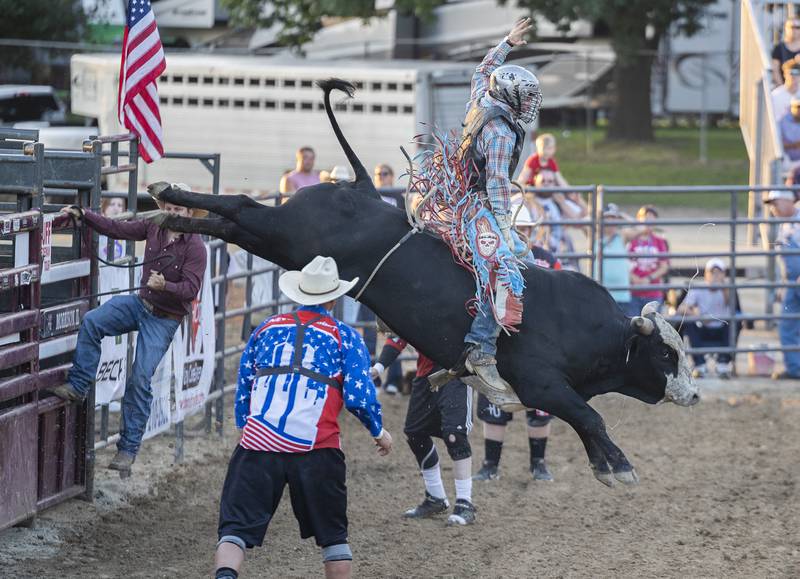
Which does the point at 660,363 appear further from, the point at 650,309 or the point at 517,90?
the point at 517,90

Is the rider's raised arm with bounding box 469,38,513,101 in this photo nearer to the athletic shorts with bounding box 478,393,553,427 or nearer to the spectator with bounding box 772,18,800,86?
the athletic shorts with bounding box 478,393,553,427

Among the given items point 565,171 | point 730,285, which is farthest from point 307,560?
point 565,171

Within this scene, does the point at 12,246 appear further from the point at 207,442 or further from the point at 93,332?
the point at 207,442

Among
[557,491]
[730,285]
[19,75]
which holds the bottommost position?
[557,491]

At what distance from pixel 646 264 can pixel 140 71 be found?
5.88m

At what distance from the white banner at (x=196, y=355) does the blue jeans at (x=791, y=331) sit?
5781 millimetres

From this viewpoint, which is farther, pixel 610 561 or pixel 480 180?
pixel 610 561

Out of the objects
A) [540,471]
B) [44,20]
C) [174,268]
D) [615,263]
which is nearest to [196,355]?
[174,268]

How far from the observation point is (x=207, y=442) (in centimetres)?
941

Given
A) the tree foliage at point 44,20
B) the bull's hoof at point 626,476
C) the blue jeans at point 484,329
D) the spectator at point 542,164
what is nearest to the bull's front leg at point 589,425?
the bull's hoof at point 626,476

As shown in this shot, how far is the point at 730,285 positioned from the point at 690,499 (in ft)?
12.2

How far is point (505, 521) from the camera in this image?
26.0 ft

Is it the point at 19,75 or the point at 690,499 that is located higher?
the point at 19,75

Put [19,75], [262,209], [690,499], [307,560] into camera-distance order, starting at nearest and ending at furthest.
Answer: [262,209], [307,560], [690,499], [19,75]
